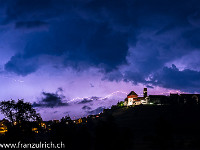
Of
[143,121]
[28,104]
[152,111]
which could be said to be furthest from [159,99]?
[28,104]

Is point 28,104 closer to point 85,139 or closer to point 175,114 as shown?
point 85,139

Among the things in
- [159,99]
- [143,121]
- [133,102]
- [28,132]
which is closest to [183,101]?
[159,99]

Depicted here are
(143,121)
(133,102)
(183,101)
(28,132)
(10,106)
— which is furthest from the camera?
(133,102)

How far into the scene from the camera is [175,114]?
94.1m

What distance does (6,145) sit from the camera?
3152 cm

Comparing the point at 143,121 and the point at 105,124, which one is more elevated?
the point at 105,124

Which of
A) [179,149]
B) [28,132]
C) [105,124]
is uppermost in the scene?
[105,124]

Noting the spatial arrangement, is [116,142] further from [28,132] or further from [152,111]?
[152,111]

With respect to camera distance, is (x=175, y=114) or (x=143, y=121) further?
(x=175, y=114)

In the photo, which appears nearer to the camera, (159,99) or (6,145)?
(6,145)

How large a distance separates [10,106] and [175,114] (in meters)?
63.8

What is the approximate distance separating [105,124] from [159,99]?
107 m

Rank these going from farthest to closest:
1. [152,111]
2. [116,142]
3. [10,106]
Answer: [152,111] < [10,106] < [116,142]

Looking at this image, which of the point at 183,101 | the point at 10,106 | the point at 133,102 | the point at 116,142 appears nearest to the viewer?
the point at 116,142
